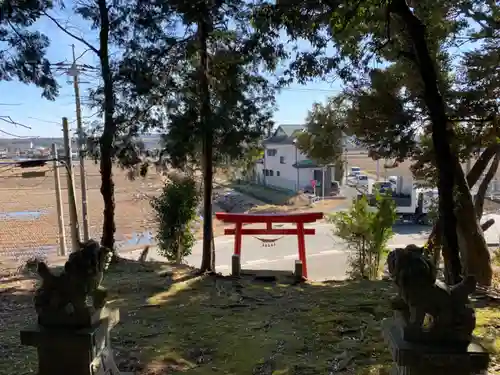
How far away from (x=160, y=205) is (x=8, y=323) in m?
2.87

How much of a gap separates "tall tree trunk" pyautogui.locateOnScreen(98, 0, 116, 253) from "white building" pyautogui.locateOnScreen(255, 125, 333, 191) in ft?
33.5

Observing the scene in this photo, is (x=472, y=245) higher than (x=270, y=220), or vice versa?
(x=270, y=220)

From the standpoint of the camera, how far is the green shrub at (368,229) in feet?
18.9

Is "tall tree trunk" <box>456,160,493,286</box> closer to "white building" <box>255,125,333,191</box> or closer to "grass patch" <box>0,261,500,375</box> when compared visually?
"grass patch" <box>0,261,500,375</box>

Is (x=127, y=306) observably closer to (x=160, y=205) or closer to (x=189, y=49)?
(x=160, y=205)

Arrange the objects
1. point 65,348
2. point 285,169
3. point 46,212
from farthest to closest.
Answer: point 285,169 → point 46,212 → point 65,348

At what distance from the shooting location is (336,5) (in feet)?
11.7

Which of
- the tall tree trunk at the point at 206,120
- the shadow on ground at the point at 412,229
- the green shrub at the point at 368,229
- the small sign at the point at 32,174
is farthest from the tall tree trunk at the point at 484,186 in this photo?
the small sign at the point at 32,174

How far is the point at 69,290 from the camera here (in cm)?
189

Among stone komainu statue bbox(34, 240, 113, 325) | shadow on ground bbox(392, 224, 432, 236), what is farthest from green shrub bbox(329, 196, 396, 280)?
shadow on ground bbox(392, 224, 432, 236)

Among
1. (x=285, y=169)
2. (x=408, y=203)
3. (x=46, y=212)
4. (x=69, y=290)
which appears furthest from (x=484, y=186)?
(x=46, y=212)

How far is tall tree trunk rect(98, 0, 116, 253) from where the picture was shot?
15.7 feet

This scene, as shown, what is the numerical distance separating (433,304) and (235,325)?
7.31 ft

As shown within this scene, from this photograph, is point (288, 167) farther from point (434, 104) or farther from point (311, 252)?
point (434, 104)
